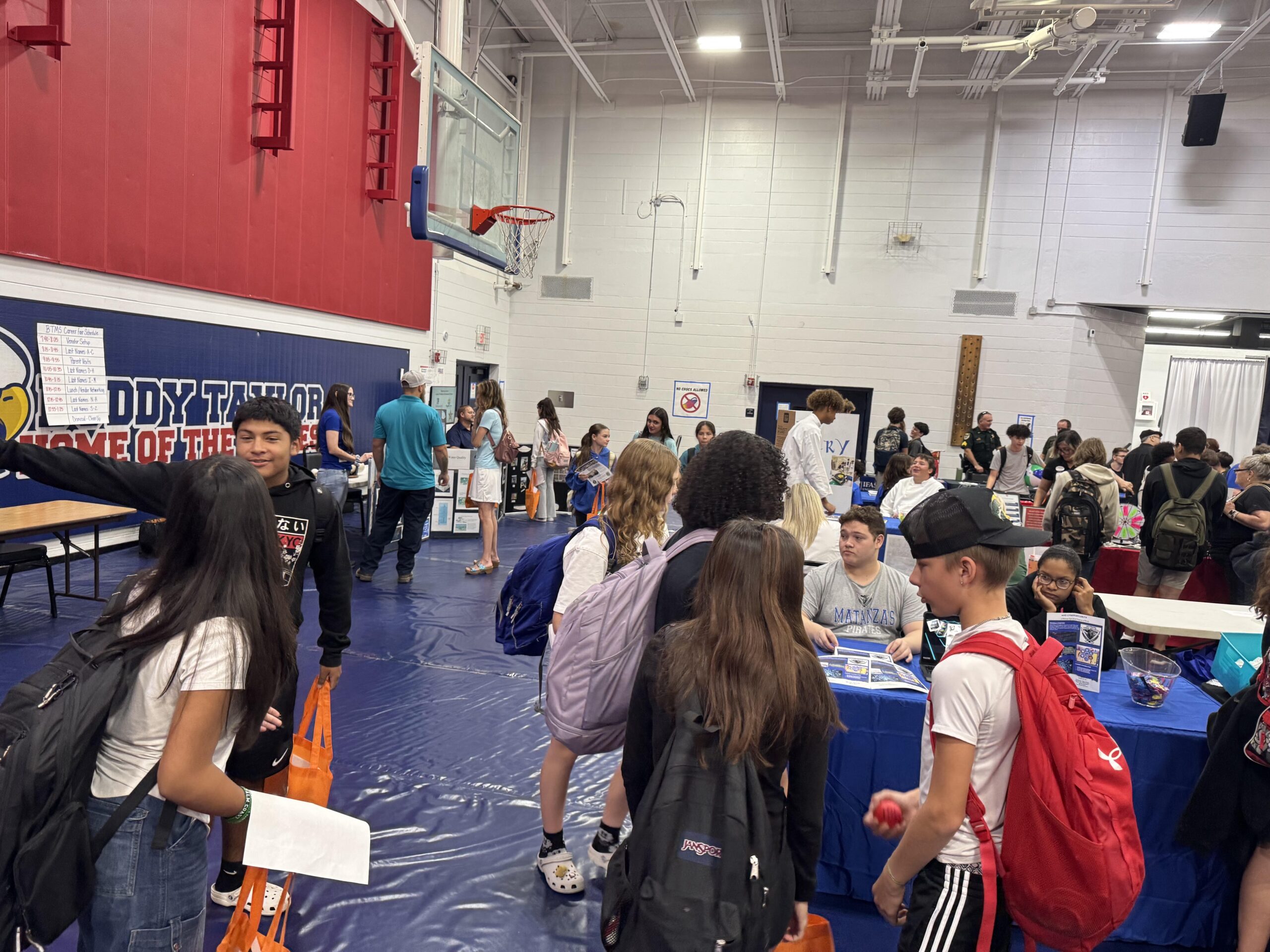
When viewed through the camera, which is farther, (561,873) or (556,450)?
(556,450)

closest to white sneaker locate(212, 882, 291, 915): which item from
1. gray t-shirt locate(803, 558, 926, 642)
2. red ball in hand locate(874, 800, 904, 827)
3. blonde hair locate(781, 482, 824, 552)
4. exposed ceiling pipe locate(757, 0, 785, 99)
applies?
red ball in hand locate(874, 800, 904, 827)

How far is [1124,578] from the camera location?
621 cm

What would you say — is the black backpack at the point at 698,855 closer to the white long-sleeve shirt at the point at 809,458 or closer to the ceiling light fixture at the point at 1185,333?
the white long-sleeve shirt at the point at 809,458

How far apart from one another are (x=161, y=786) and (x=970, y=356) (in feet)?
38.1

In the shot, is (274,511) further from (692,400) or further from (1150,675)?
(692,400)

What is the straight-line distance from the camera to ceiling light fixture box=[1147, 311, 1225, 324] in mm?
11941

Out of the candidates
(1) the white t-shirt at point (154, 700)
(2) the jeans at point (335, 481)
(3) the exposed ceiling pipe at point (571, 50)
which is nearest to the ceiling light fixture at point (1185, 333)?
(3) the exposed ceiling pipe at point (571, 50)

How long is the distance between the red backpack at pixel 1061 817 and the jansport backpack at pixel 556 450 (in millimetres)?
7857

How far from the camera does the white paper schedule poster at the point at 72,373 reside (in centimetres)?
525

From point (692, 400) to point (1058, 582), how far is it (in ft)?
30.4

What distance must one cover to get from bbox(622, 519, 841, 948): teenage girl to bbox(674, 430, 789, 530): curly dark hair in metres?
0.43

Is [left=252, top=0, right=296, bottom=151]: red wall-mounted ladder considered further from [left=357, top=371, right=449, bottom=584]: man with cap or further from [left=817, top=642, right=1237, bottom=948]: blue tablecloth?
[left=817, top=642, right=1237, bottom=948]: blue tablecloth

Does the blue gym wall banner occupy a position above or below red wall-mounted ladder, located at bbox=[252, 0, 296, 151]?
below

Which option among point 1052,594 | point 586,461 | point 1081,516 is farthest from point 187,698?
point 1081,516
